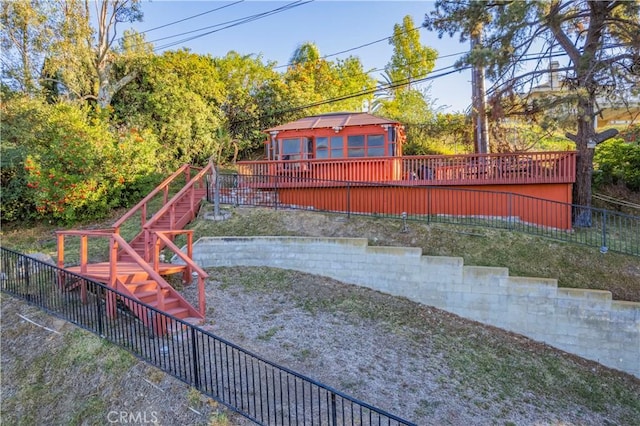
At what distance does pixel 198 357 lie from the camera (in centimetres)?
498

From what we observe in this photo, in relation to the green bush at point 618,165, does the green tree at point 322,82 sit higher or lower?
higher

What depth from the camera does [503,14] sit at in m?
10.1

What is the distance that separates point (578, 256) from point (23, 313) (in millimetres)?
11502

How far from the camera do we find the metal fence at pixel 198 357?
14.5 feet

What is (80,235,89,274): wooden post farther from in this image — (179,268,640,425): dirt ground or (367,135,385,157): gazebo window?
(367,135,385,157): gazebo window

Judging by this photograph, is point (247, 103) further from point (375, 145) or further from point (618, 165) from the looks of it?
point (618, 165)

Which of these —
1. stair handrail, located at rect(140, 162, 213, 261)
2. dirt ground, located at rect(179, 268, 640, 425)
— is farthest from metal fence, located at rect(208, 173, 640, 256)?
dirt ground, located at rect(179, 268, 640, 425)

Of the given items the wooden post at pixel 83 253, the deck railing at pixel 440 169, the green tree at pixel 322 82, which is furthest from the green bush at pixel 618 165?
the wooden post at pixel 83 253

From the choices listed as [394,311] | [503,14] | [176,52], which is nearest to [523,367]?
[394,311]

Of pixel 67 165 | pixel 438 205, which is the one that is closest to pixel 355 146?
A: pixel 438 205

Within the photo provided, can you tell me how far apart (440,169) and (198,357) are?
31.5ft

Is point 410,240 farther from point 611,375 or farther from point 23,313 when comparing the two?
point 23,313

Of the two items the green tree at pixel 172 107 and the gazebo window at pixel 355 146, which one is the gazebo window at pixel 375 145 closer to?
the gazebo window at pixel 355 146

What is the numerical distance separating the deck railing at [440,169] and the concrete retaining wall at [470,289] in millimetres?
3627
